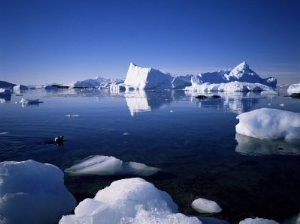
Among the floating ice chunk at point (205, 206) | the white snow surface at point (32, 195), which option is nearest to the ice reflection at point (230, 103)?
the floating ice chunk at point (205, 206)

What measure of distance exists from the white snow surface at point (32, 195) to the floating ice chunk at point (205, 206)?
2.11 m

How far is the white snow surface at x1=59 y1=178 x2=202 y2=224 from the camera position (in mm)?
2936

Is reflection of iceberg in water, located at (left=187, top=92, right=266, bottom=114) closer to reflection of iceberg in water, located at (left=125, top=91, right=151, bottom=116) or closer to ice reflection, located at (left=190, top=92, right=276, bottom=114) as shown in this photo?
ice reflection, located at (left=190, top=92, right=276, bottom=114)

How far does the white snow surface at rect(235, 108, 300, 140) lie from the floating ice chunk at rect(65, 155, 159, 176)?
198 inches

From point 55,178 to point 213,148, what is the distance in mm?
4918

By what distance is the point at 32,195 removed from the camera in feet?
12.1

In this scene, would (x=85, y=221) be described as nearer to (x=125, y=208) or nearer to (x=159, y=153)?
(x=125, y=208)

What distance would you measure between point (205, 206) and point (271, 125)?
6011mm

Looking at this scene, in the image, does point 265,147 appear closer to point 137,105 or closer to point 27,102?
point 137,105

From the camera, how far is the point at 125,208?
10.6 ft

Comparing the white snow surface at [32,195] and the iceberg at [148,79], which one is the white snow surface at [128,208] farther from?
the iceberg at [148,79]

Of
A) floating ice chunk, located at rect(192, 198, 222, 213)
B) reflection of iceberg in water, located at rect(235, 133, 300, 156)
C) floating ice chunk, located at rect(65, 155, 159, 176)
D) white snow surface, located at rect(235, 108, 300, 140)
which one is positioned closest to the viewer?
floating ice chunk, located at rect(192, 198, 222, 213)

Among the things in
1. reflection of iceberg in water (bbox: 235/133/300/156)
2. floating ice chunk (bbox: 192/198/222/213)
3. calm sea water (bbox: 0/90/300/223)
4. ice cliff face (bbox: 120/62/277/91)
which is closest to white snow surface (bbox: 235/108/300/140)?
reflection of iceberg in water (bbox: 235/133/300/156)

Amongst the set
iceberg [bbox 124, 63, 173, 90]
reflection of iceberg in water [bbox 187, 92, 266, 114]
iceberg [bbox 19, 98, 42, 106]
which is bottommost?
reflection of iceberg in water [bbox 187, 92, 266, 114]
